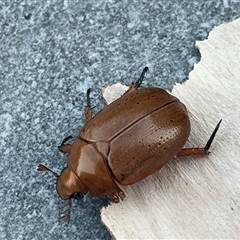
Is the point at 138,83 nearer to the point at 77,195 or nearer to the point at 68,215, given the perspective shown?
the point at 77,195

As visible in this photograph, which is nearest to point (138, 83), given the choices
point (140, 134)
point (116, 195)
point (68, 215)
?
point (140, 134)

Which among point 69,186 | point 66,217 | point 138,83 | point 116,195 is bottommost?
point 66,217

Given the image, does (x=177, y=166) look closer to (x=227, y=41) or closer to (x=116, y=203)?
(x=116, y=203)

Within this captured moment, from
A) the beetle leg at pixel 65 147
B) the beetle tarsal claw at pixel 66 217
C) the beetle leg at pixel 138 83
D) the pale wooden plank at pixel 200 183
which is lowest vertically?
the beetle tarsal claw at pixel 66 217

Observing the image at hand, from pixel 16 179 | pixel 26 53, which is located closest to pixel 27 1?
pixel 26 53

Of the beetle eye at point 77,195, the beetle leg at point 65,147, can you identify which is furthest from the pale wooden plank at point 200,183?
the beetle leg at point 65,147

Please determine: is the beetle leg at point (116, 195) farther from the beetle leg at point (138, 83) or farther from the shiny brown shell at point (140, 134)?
the beetle leg at point (138, 83)

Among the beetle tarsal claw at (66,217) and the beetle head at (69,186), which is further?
the beetle tarsal claw at (66,217)

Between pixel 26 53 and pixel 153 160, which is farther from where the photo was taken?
pixel 26 53
